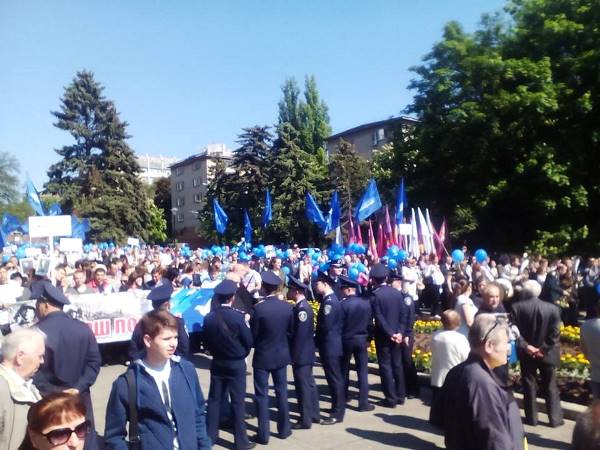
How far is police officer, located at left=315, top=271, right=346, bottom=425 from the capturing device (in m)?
7.97

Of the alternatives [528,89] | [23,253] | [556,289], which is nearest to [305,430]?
[556,289]

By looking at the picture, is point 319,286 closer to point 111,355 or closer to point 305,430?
point 305,430

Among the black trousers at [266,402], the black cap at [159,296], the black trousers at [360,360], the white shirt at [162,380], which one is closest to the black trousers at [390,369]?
the black trousers at [360,360]

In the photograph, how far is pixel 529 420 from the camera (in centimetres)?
749

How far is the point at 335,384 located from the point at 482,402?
4.55 metres

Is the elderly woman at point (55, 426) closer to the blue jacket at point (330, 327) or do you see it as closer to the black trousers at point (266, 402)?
the black trousers at point (266, 402)

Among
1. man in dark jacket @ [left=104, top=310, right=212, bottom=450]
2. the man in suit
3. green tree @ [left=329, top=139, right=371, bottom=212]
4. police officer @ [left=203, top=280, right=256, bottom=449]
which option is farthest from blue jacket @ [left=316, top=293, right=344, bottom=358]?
green tree @ [left=329, top=139, right=371, bottom=212]

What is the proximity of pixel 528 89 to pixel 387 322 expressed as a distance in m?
19.4

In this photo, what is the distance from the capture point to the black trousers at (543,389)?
728cm

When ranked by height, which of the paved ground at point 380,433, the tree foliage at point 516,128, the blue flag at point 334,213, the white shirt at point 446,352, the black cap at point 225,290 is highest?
the tree foliage at point 516,128

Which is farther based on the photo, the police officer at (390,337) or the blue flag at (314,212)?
the blue flag at (314,212)

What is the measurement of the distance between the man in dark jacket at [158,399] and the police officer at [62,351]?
5.11ft

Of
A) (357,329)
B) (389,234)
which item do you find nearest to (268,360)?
(357,329)

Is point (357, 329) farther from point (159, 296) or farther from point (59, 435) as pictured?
point (59, 435)
